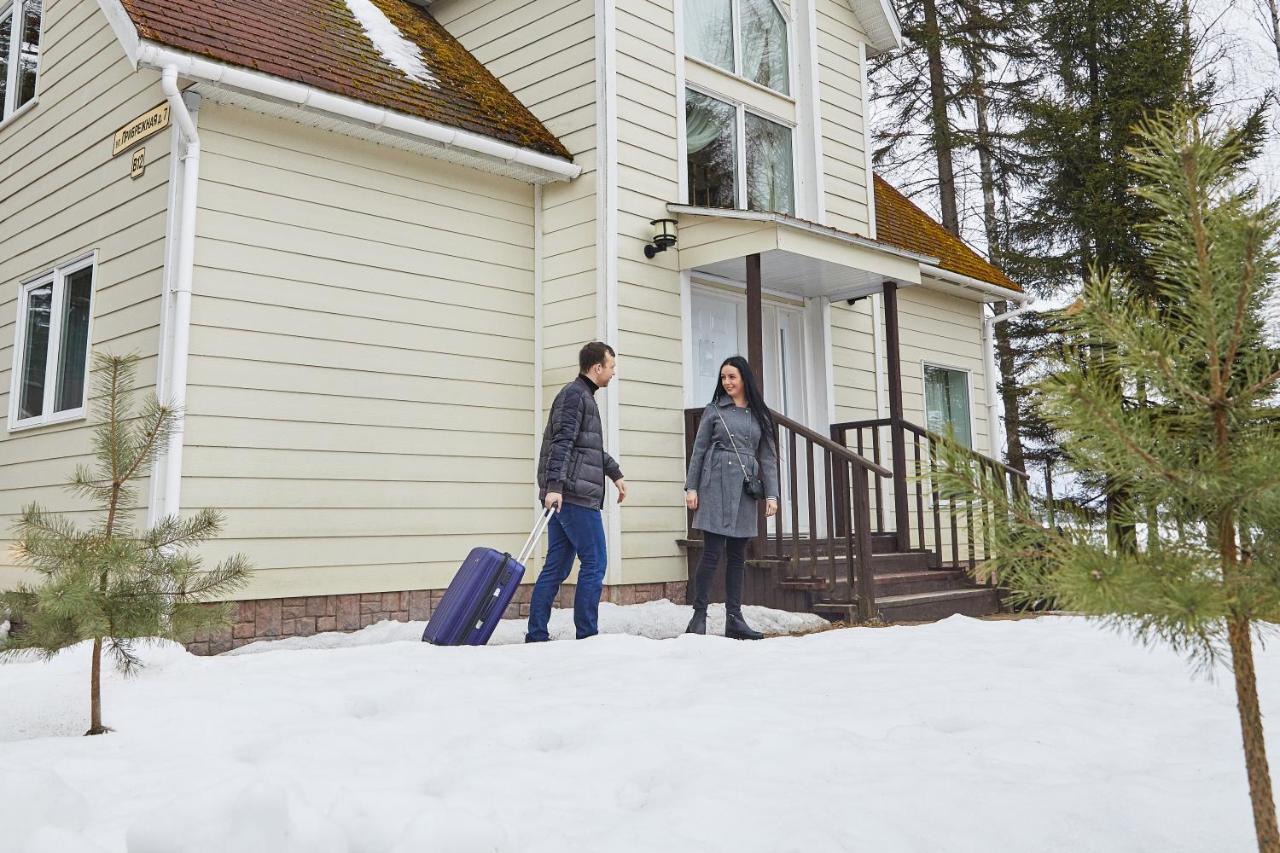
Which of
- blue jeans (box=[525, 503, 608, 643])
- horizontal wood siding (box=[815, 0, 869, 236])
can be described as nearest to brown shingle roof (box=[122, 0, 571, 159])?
horizontal wood siding (box=[815, 0, 869, 236])

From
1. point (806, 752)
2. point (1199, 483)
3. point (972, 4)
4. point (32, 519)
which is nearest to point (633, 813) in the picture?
point (806, 752)

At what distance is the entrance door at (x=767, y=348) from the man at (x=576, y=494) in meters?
2.42

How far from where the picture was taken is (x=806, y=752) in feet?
9.23

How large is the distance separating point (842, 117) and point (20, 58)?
23.0 ft

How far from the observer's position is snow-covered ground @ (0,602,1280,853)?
217 centimetres

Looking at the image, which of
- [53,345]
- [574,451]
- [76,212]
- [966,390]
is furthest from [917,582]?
[76,212]

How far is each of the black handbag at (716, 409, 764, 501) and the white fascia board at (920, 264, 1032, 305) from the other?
4.55 metres

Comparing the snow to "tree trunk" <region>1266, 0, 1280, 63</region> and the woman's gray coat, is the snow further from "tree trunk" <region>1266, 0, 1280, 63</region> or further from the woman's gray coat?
"tree trunk" <region>1266, 0, 1280, 63</region>

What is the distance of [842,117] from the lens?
9109mm

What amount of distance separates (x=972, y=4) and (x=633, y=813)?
16.1 m

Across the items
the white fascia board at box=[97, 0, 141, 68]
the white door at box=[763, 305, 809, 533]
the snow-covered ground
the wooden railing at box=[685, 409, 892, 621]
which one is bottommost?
the snow-covered ground

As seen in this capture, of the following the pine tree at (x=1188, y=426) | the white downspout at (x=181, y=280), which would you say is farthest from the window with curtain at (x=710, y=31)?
the pine tree at (x=1188, y=426)

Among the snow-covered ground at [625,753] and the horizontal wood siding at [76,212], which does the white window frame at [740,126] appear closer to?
the horizontal wood siding at [76,212]

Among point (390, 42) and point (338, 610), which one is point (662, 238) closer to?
point (390, 42)
